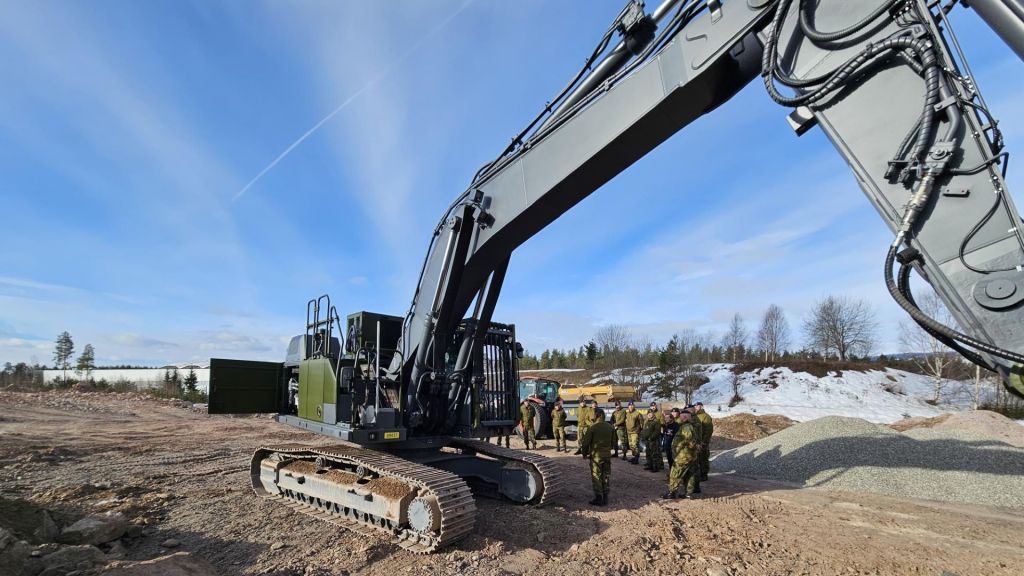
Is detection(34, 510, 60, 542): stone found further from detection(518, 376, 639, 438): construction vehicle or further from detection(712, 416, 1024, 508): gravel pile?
detection(518, 376, 639, 438): construction vehicle

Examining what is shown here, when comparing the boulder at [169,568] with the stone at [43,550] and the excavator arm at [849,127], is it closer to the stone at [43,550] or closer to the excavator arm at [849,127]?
the stone at [43,550]

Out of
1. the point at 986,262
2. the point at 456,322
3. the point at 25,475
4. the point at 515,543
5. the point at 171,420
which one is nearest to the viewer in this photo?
the point at 986,262

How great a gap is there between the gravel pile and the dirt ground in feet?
2.70

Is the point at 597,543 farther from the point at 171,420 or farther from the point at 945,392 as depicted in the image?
the point at 945,392

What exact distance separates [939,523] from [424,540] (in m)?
7.61

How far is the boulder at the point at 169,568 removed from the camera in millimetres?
4389

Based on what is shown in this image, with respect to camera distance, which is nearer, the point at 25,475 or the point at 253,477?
the point at 253,477

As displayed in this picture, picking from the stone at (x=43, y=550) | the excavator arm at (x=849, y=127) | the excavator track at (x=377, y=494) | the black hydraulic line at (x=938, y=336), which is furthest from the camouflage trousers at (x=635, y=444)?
the stone at (x=43, y=550)

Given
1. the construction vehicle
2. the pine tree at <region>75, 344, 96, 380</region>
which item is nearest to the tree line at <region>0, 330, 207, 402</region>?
the pine tree at <region>75, 344, 96, 380</region>

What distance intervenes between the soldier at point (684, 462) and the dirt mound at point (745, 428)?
948 centimetres

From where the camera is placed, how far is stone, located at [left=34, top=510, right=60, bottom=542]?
213 inches

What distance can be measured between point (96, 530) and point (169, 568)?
5.52 feet

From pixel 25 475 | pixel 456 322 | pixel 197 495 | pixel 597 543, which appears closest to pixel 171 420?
pixel 25 475

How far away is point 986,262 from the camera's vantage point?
3076 millimetres
